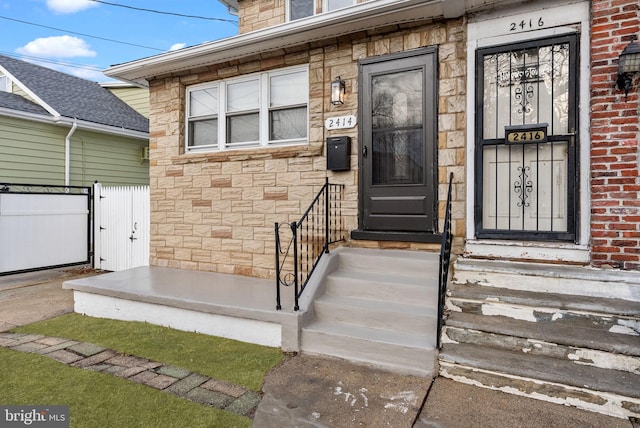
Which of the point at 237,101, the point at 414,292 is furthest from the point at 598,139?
the point at 237,101

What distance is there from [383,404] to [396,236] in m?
2.22

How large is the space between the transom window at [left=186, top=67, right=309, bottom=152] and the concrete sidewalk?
3.19m

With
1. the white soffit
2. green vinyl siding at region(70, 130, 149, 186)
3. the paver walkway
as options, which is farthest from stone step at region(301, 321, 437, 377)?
green vinyl siding at region(70, 130, 149, 186)

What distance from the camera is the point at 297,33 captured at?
4773 millimetres

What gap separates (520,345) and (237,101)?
4.84 m

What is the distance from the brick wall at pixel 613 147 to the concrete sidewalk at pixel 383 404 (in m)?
1.65

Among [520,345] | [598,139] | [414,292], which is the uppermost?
[598,139]

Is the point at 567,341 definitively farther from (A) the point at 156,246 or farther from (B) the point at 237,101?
(A) the point at 156,246

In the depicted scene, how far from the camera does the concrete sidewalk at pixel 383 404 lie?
7.86ft

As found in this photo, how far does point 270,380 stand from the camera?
3.01m

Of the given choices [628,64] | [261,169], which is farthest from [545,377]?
[261,169]

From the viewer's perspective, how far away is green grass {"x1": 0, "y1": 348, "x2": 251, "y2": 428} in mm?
2461

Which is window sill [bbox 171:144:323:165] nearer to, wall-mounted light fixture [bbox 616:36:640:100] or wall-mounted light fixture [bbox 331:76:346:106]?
wall-mounted light fixture [bbox 331:76:346:106]

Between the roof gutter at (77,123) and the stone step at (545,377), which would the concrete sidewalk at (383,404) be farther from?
the roof gutter at (77,123)
